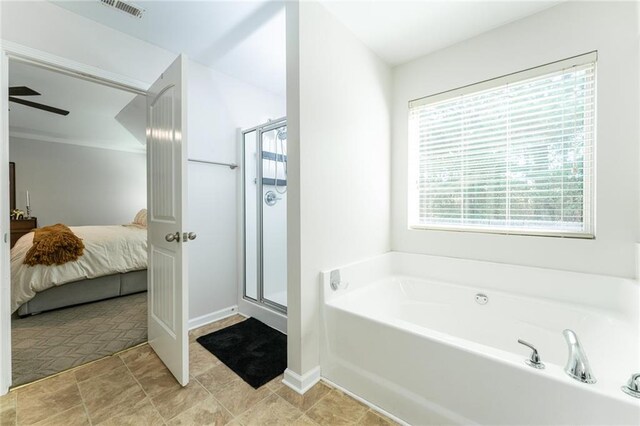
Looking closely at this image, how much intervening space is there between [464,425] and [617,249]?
1.41m

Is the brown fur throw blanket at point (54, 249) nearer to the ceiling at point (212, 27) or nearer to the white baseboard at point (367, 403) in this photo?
the ceiling at point (212, 27)

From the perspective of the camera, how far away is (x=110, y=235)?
335 cm

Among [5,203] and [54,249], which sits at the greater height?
[5,203]

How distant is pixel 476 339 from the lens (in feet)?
6.12

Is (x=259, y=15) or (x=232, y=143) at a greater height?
(x=259, y=15)

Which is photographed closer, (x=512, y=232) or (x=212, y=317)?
(x=512, y=232)

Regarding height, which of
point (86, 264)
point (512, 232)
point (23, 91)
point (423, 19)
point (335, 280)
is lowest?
point (86, 264)

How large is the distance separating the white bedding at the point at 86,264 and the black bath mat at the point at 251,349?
1.79 metres

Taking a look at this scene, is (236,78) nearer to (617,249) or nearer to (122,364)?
(122,364)

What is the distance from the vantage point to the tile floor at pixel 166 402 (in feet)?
4.44

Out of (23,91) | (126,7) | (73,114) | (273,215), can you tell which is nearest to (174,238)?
(273,215)

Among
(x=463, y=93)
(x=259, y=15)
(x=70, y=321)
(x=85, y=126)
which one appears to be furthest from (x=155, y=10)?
(x=85, y=126)

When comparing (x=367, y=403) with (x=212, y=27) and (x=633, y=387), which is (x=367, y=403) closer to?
(x=633, y=387)

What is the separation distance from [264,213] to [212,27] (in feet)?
5.25
